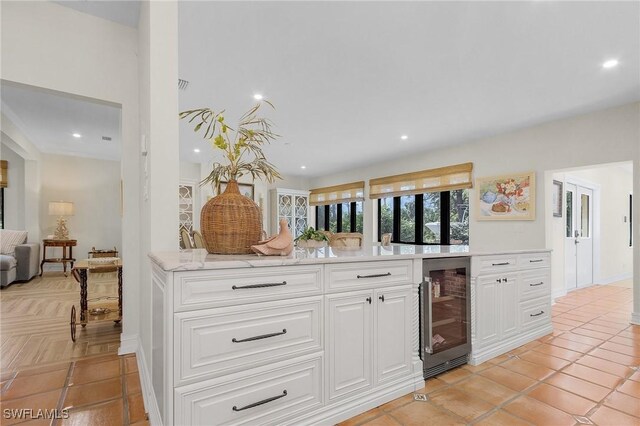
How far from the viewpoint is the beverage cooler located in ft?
6.80

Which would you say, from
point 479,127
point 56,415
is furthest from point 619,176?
point 56,415

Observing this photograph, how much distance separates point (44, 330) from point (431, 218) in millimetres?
5650

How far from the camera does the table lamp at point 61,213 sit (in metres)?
6.25

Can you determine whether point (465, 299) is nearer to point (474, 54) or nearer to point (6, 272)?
point (474, 54)

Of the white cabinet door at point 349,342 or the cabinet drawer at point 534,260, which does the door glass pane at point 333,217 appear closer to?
the cabinet drawer at point 534,260

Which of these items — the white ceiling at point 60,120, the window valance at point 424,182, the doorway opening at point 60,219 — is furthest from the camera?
the window valance at point 424,182

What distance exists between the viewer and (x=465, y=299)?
2350mm

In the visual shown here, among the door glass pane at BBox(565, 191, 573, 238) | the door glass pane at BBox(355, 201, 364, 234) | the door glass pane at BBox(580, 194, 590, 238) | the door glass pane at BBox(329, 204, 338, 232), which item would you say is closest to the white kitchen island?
the door glass pane at BBox(565, 191, 573, 238)

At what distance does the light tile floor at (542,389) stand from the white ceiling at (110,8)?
3179 millimetres

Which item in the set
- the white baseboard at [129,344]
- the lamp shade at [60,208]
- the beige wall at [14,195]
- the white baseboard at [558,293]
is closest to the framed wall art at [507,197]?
the white baseboard at [558,293]

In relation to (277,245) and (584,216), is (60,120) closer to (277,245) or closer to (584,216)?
(277,245)

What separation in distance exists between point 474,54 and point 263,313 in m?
2.52

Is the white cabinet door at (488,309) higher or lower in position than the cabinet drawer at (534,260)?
lower

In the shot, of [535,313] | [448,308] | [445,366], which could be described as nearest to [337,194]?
[535,313]
